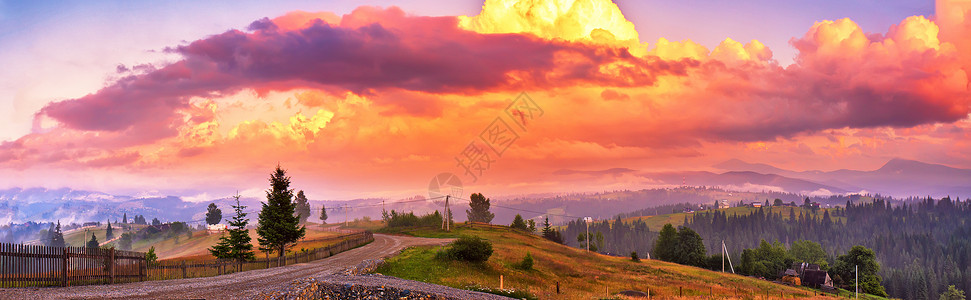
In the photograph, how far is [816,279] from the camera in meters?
131

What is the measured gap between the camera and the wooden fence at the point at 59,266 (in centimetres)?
2948

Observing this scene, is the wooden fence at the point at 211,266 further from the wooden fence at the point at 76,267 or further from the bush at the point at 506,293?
the bush at the point at 506,293

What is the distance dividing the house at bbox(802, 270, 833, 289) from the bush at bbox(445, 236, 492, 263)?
353ft

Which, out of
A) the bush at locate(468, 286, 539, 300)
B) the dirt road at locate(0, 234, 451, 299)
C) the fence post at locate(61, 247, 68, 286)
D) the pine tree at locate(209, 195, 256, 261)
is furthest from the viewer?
the pine tree at locate(209, 195, 256, 261)

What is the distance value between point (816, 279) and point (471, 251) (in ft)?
368

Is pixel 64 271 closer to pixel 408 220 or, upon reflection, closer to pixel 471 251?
pixel 471 251

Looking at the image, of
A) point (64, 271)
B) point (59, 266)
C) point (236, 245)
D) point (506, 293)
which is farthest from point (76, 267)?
point (506, 293)

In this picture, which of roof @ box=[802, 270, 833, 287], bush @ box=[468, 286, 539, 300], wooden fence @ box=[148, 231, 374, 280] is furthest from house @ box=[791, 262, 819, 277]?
wooden fence @ box=[148, 231, 374, 280]

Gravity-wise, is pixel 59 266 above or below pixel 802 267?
above

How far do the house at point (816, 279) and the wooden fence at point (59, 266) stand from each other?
138 meters

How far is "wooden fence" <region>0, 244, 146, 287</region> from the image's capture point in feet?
96.7

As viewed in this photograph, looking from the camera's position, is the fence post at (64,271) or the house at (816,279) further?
the house at (816,279)

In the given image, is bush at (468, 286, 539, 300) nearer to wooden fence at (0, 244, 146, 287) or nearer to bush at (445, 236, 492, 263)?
bush at (445, 236, 492, 263)

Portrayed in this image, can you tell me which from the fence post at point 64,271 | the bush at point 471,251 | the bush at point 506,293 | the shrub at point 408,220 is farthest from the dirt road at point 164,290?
the shrub at point 408,220
